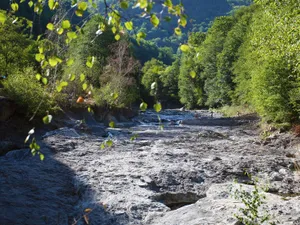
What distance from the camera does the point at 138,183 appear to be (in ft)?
30.0

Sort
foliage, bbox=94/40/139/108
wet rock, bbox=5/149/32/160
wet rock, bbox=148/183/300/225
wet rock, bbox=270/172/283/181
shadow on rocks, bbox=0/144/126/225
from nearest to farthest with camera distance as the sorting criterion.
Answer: wet rock, bbox=148/183/300/225 < shadow on rocks, bbox=0/144/126/225 < wet rock, bbox=270/172/283/181 < wet rock, bbox=5/149/32/160 < foliage, bbox=94/40/139/108

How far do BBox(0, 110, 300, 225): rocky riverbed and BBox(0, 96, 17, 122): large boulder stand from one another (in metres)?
2.90

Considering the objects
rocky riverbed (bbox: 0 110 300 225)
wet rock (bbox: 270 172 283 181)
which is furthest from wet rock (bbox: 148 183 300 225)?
wet rock (bbox: 270 172 283 181)

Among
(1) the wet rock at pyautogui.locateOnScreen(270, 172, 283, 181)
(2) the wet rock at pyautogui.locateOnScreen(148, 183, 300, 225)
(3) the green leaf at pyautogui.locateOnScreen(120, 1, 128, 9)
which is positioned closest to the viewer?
(3) the green leaf at pyautogui.locateOnScreen(120, 1, 128, 9)

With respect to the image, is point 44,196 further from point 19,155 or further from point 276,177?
point 276,177

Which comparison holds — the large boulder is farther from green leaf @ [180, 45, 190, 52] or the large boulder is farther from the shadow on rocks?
green leaf @ [180, 45, 190, 52]

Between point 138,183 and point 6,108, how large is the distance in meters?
10.5

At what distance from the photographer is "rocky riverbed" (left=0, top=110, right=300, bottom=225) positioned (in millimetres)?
6566

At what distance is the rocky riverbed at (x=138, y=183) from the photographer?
6566 mm

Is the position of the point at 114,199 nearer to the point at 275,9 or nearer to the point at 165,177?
the point at 165,177

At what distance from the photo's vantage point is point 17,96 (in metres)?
17.3

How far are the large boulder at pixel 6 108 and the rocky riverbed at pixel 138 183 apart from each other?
9.50ft

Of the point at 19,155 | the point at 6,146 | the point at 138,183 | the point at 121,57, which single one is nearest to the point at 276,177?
the point at 138,183

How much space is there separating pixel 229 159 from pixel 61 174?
6.34 m
